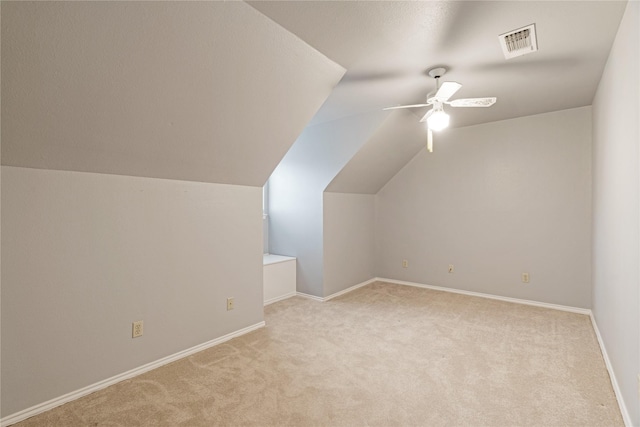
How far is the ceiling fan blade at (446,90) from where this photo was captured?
2182 mm

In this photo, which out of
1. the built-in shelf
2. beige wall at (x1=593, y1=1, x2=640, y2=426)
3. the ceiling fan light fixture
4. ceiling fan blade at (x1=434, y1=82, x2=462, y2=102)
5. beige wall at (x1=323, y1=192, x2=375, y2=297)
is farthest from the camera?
beige wall at (x1=323, y1=192, x2=375, y2=297)

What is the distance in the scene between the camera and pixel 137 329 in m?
2.29

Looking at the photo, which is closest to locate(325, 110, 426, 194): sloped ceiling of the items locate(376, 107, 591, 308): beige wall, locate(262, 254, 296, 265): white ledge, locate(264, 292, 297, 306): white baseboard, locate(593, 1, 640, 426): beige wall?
locate(376, 107, 591, 308): beige wall

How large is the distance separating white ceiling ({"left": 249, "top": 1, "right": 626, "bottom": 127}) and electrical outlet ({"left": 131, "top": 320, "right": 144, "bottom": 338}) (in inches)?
91.1

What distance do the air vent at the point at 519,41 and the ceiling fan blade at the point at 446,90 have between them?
0.38 m

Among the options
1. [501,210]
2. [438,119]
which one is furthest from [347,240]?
[438,119]

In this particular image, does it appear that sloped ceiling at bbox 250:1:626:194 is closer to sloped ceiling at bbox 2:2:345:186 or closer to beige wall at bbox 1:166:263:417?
sloped ceiling at bbox 2:2:345:186

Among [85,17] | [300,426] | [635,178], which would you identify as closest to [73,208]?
[85,17]

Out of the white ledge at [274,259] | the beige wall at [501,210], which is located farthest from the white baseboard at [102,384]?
the beige wall at [501,210]

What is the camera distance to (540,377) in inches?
87.4

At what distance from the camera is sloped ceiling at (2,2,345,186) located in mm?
1399

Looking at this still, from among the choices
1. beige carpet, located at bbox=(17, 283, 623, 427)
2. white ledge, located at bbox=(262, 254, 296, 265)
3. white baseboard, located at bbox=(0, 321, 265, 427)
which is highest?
white ledge, located at bbox=(262, 254, 296, 265)

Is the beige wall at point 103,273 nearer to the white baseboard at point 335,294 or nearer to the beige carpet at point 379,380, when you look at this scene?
the beige carpet at point 379,380

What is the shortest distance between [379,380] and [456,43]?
8.08ft
